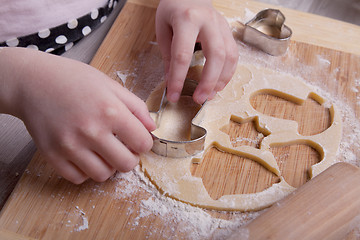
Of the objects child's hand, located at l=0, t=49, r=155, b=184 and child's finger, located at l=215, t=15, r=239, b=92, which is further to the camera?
child's finger, located at l=215, t=15, r=239, b=92

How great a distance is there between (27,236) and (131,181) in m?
0.18

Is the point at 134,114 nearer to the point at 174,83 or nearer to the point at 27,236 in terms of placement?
the point at 174,83

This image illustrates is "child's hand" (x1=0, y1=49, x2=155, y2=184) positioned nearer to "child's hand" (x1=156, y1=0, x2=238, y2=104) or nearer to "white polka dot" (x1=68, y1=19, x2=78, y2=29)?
"child's hand" (x1=156, y1=0, x2=238, y2=104)

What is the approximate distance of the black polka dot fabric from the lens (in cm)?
85

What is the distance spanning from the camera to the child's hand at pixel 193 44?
71cm

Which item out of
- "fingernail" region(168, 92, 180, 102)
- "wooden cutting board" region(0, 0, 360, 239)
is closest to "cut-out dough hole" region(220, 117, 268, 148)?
"wooden cutting board" region(0, 0, 360, 239)

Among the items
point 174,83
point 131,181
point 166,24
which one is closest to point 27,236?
point 131,181

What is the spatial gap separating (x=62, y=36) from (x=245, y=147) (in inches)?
19.6

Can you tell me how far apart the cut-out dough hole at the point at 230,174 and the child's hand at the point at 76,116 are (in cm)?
12

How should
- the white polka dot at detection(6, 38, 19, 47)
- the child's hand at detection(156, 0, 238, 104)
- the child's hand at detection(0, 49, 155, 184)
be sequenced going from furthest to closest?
the white polka dot at detection(6, 38, 19, 47)
the child's hand at detection(156, 0, 238, 104)
the child's hand at detection(0, 49, 155, 184)

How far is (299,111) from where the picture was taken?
783mm

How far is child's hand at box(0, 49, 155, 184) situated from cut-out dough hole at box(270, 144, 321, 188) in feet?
0.82

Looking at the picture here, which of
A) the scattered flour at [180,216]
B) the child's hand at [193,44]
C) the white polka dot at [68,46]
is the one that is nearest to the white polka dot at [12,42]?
the white polka dot at [68,46]

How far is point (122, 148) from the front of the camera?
0.62 metres
